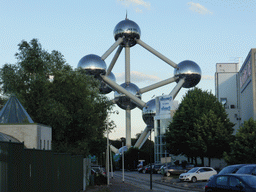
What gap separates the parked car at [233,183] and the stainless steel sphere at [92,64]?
6771cm

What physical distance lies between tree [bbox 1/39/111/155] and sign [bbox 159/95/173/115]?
49.9 metres

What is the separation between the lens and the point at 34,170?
14.6 metres

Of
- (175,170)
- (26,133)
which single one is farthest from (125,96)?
(26,133)

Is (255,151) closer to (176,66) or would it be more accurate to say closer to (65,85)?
(65,85)

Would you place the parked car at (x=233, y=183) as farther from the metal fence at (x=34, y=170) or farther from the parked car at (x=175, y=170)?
the parked car at (x=175, y=170)

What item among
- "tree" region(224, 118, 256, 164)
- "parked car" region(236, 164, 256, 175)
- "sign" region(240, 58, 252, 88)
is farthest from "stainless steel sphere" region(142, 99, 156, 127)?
"parked car" region(236, 164, 256, 175)

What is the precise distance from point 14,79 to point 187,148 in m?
28.7

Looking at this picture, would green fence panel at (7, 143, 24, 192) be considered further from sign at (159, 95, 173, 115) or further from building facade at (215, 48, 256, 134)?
sign at (159, 95, 173, 115)

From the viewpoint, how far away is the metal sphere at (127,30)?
90938 millimetres

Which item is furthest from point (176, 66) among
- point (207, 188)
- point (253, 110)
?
point (207, 188)

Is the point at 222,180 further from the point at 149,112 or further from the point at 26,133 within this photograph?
the point at 149,112

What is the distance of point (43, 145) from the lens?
31.0 meters

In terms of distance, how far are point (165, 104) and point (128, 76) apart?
11.3 meters

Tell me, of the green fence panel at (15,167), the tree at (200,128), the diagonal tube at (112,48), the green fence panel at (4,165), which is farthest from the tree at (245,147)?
the diagonal tube at (112,48)
